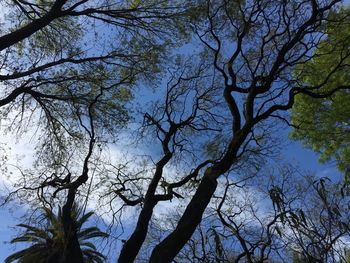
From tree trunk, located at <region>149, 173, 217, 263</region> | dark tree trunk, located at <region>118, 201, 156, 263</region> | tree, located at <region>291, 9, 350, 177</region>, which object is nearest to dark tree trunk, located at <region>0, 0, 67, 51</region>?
dark tree trunk, located at <region>118, 201, 156, 263</region>

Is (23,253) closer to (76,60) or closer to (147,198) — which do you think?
(76,60)

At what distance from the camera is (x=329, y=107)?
13.2 metres

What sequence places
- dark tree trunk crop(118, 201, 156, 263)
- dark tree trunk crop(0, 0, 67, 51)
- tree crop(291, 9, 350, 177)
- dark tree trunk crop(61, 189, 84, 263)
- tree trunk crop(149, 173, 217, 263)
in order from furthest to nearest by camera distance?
tree crop(291, 9, 350, 177) → dark tree trunk crop(0, 0, 67, 51) → dark tree trunk crop(118, 201, 156, 263) → dark tree trunk crop(61, 189, 84, 263) → tree trunk crop(149, 173, 217, 263)

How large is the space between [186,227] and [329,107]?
872 cm

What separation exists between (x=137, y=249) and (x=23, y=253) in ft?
54.0

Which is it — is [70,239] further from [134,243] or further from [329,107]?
[329,107]

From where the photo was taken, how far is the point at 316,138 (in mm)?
13961

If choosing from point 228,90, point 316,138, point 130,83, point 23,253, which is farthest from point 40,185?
point 23,253

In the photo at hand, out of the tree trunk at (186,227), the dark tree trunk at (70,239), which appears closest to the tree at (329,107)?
the tree trunk at (186,227)

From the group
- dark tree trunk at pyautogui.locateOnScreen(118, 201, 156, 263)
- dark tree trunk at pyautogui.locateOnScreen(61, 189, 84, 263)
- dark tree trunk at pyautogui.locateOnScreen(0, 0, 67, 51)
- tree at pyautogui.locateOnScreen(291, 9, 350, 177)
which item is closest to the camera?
dark tree trunk at pyautogui.locateOnScreen(61, 189, 84, 263)

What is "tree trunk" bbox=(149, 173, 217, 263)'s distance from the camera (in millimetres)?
6133

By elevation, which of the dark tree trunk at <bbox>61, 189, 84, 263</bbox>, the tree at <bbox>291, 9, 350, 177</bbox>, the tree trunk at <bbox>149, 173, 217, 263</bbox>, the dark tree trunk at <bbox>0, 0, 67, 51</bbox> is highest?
the tree at <bbox>291, 9, 350, 177</bbox>

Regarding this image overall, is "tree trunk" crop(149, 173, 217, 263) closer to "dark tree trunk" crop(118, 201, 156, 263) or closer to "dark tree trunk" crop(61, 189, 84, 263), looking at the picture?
"dark tree trunk" crop(118, 201, 156, 263)

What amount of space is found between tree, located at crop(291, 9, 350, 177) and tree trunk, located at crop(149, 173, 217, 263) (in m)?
4.74
